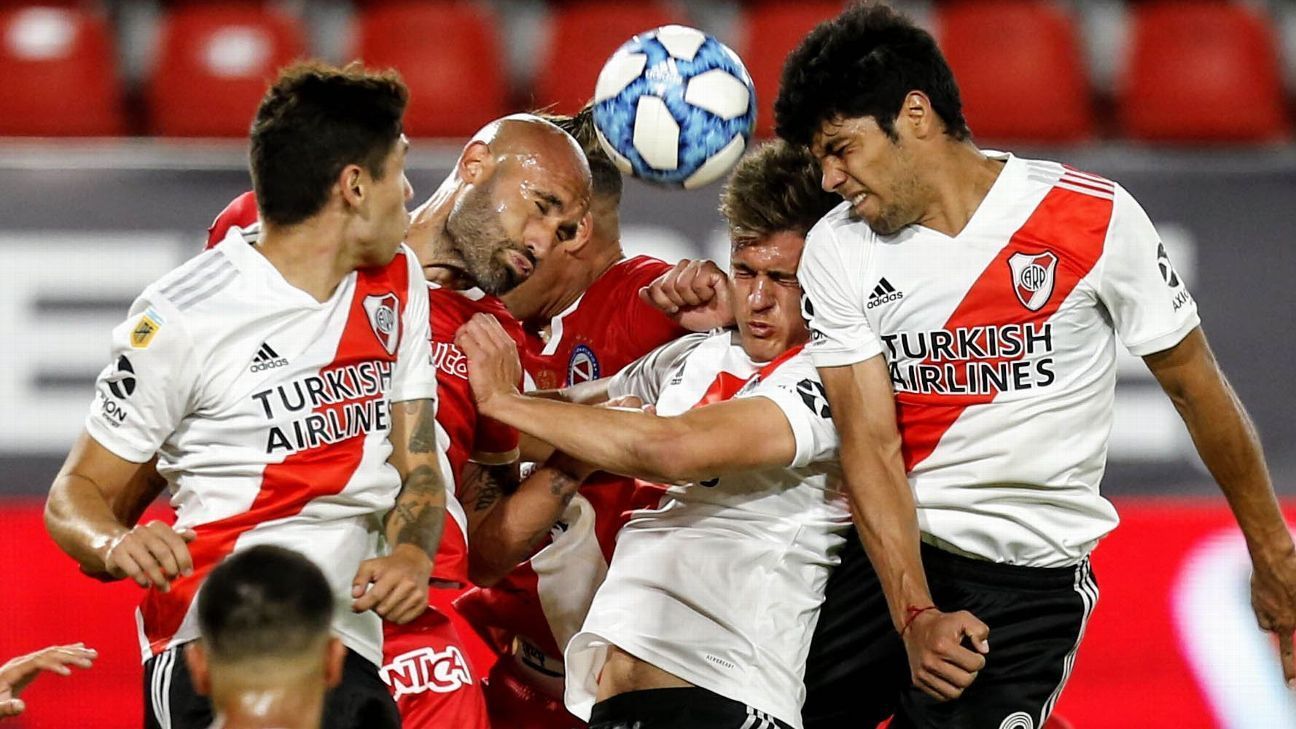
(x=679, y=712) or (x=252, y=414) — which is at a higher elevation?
(x=252, y=414)

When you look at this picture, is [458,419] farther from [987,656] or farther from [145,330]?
[987,656]

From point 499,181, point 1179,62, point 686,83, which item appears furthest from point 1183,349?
point 1179,62

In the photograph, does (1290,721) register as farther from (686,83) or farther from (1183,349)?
(686,83)

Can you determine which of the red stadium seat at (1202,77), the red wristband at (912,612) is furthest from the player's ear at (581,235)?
the red stadium seat at (1202,77)

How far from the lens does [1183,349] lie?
364 centimetres

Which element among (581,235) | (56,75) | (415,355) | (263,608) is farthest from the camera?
(56,75)

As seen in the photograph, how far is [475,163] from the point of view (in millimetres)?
4227

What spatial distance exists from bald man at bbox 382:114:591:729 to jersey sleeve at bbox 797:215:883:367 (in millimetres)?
661

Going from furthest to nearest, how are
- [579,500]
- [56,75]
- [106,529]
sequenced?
[56,75], [579,500], [106,529]

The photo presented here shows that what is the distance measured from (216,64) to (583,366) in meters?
4.01

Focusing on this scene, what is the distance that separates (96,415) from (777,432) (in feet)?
4.57

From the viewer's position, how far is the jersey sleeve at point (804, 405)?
3656 mm

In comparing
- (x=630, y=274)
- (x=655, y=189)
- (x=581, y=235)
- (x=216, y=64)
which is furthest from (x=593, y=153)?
(x=216, y=64)

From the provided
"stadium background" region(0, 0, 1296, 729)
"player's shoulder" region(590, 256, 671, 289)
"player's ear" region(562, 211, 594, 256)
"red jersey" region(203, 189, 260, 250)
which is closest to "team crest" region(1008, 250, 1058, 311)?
"player's ear" region(562, 211, 594, 256)
